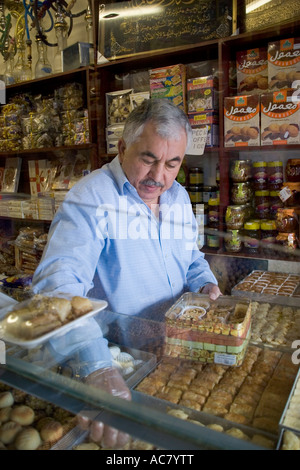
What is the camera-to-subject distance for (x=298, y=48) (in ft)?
5.96

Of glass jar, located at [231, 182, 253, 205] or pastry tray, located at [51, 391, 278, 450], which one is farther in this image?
glass jar, located at [231, 182, 253, 205]

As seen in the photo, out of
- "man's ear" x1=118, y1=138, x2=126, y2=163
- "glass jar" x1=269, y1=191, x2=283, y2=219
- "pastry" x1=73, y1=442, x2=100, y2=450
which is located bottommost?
"pastry" x1=73, y1=442, x2=100, y2=450

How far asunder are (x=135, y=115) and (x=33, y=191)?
1902mm

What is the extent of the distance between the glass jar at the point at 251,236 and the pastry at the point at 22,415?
146 cm

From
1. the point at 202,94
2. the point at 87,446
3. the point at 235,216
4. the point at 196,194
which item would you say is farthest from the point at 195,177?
the point at 87,446

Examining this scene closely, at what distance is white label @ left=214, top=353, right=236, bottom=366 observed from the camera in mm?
848

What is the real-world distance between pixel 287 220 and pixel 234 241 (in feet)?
0.94

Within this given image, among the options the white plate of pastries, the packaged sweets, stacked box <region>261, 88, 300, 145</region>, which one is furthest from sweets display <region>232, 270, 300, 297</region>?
the white plate of pastries

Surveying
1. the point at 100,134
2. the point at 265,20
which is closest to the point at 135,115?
the point at 265,20

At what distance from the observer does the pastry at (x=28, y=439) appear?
710mm

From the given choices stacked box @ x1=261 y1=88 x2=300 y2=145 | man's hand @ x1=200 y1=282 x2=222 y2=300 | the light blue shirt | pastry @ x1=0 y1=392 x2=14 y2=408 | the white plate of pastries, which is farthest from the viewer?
stacked box @ x1=261 y1=88 x2=300 y2=145

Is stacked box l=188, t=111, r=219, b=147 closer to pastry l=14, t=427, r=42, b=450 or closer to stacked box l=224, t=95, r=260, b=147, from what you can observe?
stacked box l=224, t=95, r=260, b=147

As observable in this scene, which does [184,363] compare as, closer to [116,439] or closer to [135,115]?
[116,439]

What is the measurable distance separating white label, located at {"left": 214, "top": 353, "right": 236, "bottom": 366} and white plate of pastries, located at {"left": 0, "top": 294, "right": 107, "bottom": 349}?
10.6 inches
